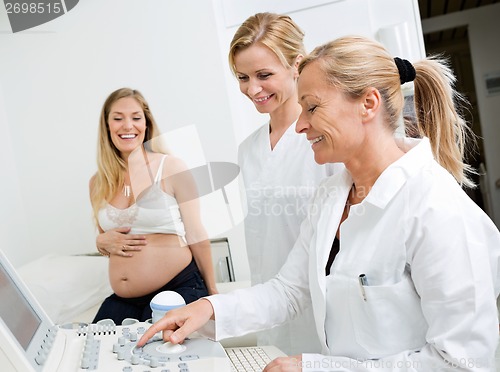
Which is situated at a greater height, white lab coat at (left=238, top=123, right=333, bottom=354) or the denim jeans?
white lab coat at (left=238, top=123, right=333, bottom=354)

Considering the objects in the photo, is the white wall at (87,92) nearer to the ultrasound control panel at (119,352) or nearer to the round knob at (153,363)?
the ultrasound control panel at (119,352)

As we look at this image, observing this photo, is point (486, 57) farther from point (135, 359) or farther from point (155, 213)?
point (135, 359)

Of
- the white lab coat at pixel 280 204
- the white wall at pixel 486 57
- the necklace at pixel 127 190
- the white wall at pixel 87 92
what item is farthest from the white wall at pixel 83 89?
the white wall at pixel 486 57

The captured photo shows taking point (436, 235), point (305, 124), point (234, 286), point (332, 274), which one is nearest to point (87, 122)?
point (234, 286)

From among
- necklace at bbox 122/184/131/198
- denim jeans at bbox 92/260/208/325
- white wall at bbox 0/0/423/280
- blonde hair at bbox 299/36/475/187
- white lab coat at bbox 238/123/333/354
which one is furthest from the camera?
white wall at bbox 0/0/423/280

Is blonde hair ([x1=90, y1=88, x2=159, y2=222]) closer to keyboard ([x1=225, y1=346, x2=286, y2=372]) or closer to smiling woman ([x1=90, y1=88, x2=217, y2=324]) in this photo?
smiling woman ([x1=90, y1=88, x2=217, y2=324])

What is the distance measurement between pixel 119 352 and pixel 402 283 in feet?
1.69

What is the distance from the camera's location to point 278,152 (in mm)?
1837

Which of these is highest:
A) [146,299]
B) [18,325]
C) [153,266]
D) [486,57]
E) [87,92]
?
[87,92]

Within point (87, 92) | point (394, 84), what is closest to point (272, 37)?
point (394, 84)

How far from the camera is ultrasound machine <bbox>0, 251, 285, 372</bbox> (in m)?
0.77

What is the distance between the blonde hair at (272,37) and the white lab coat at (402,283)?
70cm

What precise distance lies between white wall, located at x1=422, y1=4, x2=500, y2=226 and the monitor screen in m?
4.35

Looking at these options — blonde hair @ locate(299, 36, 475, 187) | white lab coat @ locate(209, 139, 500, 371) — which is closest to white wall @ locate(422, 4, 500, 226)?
blonde hair @ locate(299, 36, 475, 187)
